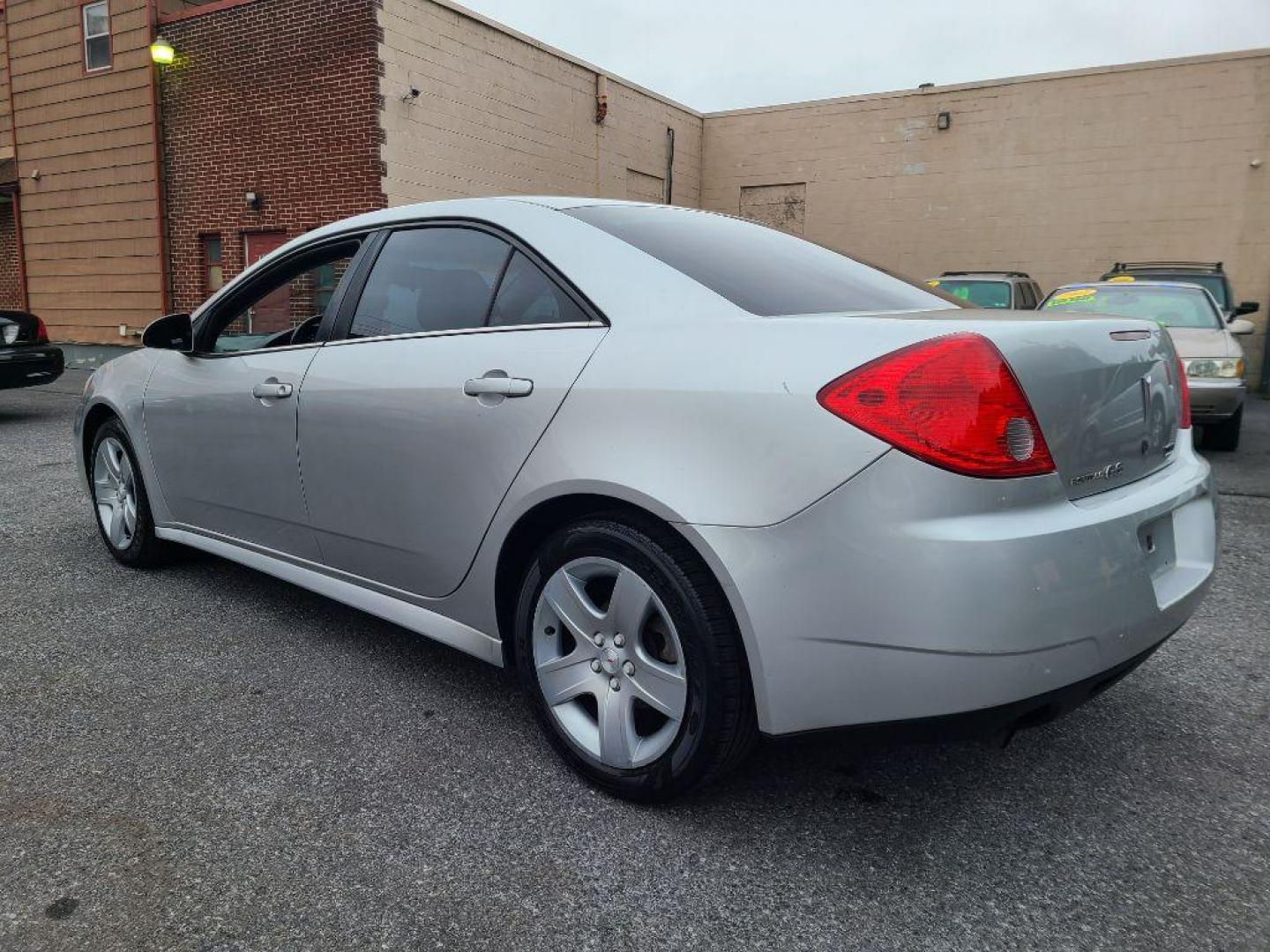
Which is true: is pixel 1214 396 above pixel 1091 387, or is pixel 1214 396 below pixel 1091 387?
below

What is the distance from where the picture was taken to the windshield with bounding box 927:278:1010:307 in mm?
11227

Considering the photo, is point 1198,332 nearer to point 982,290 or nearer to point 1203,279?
point 982,290

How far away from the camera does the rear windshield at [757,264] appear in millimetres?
2289

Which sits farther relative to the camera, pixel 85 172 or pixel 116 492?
pixel 85 172

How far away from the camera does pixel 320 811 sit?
7.30 feet

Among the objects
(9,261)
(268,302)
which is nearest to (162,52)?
Result: (268,302)

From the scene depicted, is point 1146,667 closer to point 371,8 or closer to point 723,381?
point 723,381

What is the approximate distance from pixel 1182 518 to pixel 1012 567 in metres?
0.78

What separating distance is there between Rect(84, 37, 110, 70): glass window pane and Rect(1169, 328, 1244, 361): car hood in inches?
615

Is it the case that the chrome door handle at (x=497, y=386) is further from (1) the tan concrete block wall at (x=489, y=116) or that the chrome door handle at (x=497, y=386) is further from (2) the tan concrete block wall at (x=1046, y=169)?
(2) the tan concrete block wall at (x=1046, y=169)

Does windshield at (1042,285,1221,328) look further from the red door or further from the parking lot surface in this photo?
the red door

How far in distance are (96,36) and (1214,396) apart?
16.4m

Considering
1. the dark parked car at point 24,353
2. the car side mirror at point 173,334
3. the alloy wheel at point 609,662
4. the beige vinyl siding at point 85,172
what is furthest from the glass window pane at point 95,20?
the alloy wheel at point 609,662

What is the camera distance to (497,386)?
2.39m
